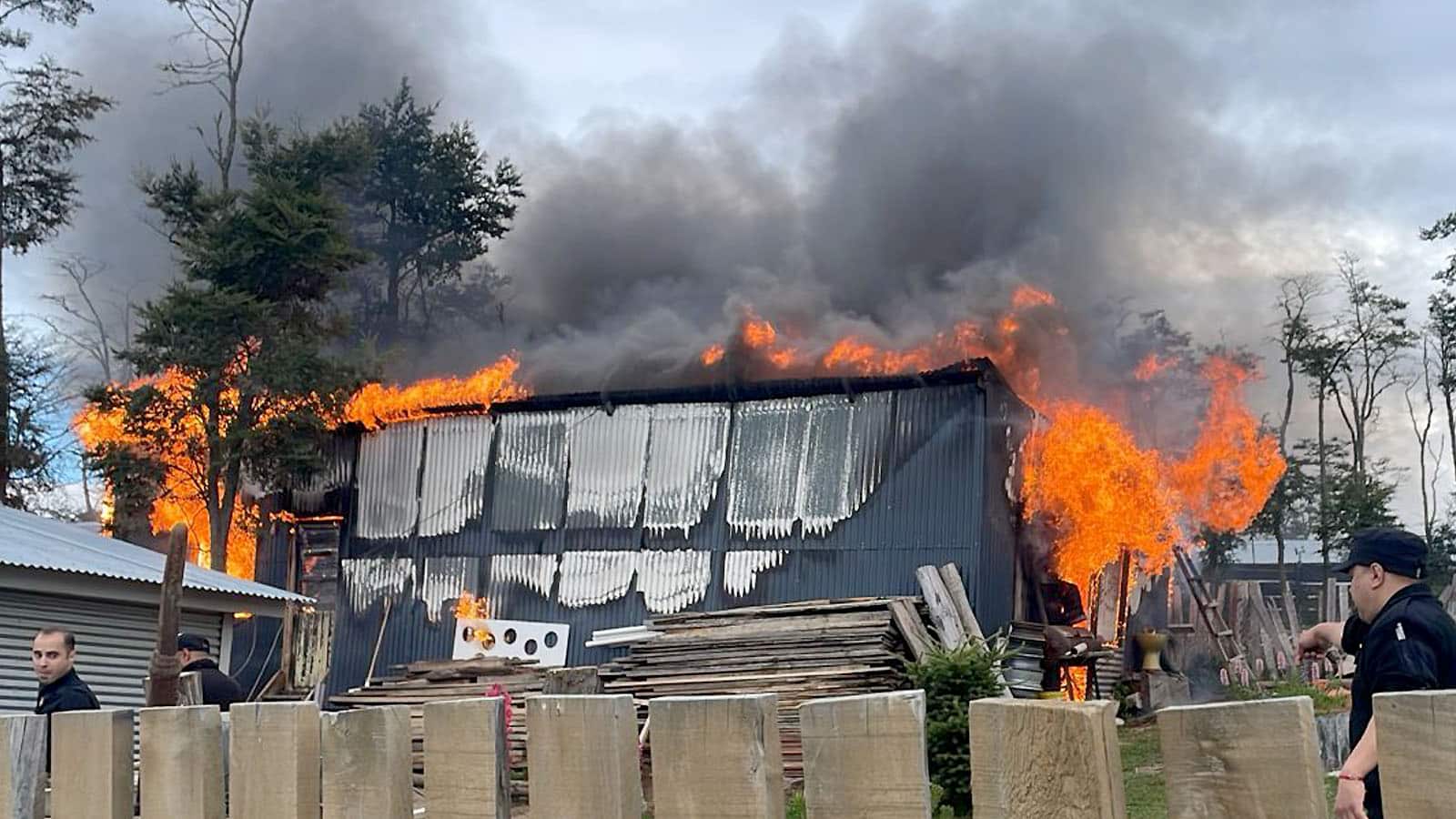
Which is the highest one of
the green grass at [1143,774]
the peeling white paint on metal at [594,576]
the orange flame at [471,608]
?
the peeling white paint on metal at [594,576]

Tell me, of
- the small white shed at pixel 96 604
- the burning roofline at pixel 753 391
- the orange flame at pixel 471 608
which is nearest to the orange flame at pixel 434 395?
the burning roofline at pixel 753 391

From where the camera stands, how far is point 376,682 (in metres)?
19.2

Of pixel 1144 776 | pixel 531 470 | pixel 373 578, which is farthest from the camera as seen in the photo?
pixel 373 578

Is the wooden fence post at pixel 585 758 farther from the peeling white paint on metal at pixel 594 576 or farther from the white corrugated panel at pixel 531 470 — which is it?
the white corrugated panel at pixel 531 470

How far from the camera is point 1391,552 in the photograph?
450cm

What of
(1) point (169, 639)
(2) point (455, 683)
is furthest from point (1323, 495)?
(1) point (169, 639)

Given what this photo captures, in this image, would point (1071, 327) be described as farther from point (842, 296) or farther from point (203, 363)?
point (203, 363)

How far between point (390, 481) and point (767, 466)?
248 inches

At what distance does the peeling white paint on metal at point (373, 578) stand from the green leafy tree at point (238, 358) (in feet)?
5.88

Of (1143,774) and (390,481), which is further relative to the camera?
(390,481)

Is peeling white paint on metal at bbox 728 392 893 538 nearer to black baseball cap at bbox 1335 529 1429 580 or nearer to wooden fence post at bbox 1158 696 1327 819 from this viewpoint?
black baseball cap at bbox 1335 529 1429 580

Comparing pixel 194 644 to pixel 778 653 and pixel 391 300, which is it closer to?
pixel 778 653

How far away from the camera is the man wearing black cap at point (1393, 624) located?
427 centimetres

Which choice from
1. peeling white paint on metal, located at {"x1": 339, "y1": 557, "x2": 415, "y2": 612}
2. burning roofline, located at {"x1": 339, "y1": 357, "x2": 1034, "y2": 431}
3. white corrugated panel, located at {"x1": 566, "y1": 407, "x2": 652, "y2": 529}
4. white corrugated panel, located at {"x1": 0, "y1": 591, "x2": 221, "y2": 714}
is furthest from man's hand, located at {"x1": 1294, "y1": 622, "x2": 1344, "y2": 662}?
peeling white paint on metal, located at {"x1": 339, "y1": 557, "x2": 415, "y2": 612}
